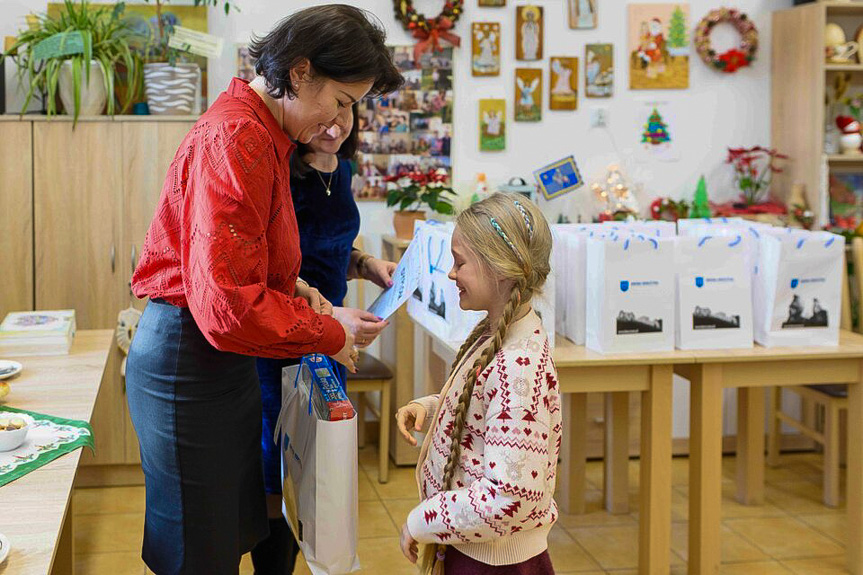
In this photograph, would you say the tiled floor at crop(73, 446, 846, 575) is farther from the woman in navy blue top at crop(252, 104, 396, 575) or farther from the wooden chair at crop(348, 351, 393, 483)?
the woman in navy blue top at crop(252, 104, 396, 575)

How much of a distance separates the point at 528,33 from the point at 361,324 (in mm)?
2950

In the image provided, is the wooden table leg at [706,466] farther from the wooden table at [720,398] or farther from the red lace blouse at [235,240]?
the red lace blouse at [235,240]

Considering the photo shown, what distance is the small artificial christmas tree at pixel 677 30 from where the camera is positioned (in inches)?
182

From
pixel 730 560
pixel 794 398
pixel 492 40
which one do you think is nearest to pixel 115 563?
pixel 730 560

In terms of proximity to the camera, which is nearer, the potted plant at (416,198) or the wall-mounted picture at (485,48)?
the potted plant at (416,198)

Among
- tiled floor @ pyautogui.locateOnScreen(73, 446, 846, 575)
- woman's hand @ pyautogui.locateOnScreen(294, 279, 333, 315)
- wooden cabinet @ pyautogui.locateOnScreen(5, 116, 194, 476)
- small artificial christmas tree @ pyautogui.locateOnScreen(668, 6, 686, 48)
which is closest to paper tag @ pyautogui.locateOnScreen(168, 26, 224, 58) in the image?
wooden cabinet @ pyautogui.locateOnScreen(5, 116, 194, 476)

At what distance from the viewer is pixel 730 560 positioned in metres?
3.38

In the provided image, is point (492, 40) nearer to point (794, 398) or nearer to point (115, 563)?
point (794, 398)

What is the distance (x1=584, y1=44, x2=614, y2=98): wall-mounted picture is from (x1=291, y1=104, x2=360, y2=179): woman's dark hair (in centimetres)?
251

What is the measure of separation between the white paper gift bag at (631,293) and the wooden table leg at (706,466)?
172 mm

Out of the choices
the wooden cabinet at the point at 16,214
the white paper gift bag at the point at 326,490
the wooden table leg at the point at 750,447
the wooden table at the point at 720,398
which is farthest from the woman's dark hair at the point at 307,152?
the wooden table leg at the point at 750,447

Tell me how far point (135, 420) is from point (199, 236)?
0.47 m

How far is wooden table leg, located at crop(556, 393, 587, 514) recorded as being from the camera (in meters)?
3.79

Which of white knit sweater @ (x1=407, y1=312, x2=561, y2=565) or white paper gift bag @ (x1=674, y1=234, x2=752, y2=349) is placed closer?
white knit sweater @ (x1=407, y1=312, x2=561, y2=565)
